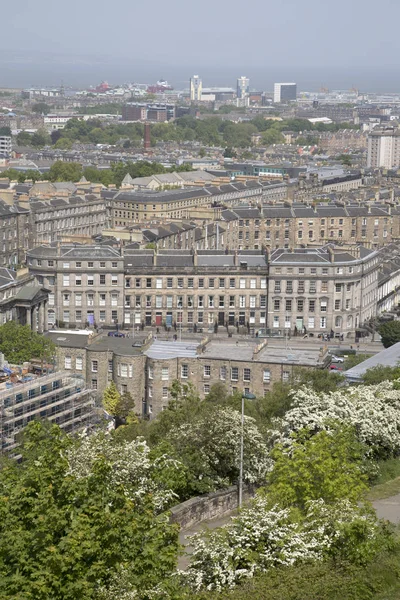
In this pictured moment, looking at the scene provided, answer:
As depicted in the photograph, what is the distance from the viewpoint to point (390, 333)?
78.5 m

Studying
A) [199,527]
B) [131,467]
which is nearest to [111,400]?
[199,527]

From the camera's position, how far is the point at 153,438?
42.8 metres

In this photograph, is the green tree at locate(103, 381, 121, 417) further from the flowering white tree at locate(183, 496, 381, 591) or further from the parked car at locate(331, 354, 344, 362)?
the flowering white tree at locate(183, 496, 381, 591)

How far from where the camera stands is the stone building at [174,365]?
2375 inches

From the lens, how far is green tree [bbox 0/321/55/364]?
6328cm

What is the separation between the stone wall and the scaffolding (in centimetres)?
1631

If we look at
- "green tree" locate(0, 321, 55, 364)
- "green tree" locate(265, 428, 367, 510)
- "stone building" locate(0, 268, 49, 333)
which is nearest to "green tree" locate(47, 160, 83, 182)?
"stone building" locate(0, 268, 49, 333)

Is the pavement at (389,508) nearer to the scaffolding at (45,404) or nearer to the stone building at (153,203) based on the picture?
the scaffolding at (45,404)

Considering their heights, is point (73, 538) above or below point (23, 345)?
above

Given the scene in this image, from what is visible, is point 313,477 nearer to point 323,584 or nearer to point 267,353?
point 323,584

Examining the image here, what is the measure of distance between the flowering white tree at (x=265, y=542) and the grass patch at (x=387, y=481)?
759 cm

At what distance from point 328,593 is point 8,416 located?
2802 centimetres

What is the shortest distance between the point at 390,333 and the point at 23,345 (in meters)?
25.6

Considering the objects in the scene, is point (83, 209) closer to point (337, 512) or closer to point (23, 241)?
point (23, 241)
